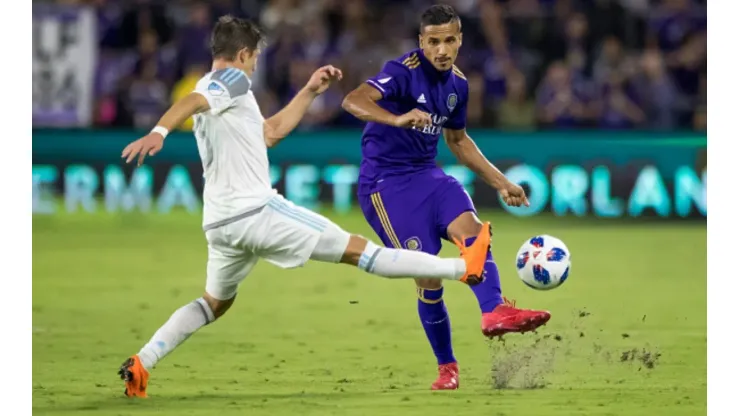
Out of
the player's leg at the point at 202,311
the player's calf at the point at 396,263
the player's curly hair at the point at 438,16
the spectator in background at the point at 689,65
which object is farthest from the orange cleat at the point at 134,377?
the spectator in background at the point at 689,65

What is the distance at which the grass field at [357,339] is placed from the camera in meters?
7.56

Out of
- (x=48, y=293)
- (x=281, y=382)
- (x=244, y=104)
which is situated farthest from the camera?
(x=48, y=293)

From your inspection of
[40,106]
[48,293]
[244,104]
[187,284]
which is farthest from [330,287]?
[40,106]

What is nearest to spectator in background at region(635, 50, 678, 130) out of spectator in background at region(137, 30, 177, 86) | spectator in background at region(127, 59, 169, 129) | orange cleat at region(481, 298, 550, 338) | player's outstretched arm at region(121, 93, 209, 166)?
spectator in background at region(137, 30, 177, 86)

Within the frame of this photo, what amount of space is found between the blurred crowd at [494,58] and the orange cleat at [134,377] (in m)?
11.8

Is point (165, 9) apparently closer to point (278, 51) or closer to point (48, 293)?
point (278, 51)

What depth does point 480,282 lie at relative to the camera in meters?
7.54

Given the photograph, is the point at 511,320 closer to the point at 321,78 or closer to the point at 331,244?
the point at 331,244

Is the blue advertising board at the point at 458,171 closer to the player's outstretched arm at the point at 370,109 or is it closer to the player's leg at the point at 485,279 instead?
the player's leg at the point at 485,279

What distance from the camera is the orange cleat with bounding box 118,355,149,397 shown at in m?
7.59

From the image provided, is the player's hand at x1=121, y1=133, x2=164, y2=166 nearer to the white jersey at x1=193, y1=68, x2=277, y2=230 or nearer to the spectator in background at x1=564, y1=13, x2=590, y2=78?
the white jersey at x1=193, y1=68, x2=277, y2=230

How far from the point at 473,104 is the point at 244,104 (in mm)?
12281

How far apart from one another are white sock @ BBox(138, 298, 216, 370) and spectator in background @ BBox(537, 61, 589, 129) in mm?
12108

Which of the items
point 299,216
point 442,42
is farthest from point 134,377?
point 442,42
